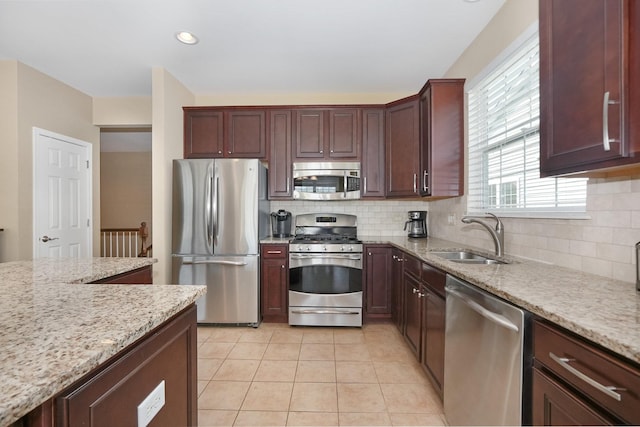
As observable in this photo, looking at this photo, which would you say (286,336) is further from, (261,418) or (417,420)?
(417,420)

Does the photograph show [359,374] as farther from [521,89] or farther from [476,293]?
[521,89]

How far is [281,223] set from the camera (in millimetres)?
3508

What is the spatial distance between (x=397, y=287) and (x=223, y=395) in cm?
178

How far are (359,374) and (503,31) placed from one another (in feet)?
Answer: 8.95

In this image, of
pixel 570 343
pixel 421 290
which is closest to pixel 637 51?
pixel 570 343

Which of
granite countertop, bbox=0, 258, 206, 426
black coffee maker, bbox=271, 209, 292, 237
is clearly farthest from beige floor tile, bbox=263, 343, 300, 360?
granite countertop, bbox=0, 258, 206, 426

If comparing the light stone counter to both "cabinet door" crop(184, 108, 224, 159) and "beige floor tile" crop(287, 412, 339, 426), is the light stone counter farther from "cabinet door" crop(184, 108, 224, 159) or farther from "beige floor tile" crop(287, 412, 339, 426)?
"cabinet door" crop(184, 108, 224, 159)

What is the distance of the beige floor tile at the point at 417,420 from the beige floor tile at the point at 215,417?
0.96 metres

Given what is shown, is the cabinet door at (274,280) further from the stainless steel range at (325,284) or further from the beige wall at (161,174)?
the beige wall at (161,174)

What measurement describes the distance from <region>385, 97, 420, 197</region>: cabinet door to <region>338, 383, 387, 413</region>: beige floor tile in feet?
5.90

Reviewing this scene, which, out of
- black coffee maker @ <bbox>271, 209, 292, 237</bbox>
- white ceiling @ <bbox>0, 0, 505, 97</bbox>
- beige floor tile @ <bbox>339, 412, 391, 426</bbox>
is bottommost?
beige floor tile @ <bbox>339, 412, 391, 426</bbox>

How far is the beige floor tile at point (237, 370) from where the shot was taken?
2.12 metres

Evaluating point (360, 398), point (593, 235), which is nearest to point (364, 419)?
point (360, 398)

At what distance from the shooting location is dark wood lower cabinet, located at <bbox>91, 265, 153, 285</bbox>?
152 cm
